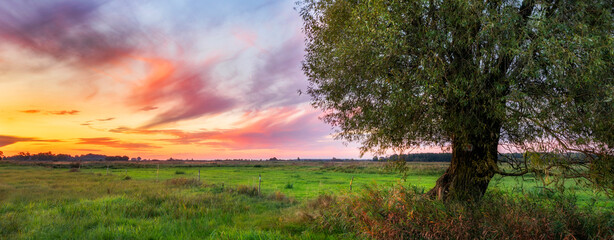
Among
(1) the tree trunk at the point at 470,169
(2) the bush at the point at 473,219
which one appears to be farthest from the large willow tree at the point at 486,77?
(2) the bush at the point at 473,219

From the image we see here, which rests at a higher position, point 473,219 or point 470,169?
point 470,169

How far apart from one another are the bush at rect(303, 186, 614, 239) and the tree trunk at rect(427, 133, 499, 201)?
2.64 feet

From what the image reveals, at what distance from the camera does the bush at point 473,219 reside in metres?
7.73

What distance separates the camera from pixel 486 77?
9.29m

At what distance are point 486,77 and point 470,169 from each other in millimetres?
4006

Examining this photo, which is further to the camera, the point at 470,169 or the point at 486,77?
the point at 470,169

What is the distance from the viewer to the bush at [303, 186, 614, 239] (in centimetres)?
773

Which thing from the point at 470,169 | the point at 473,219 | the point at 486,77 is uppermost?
the point at 486,77

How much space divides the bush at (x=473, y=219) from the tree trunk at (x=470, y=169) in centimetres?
80

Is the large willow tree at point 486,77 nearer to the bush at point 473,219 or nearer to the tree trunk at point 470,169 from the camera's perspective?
the tree trunk at point 470,169

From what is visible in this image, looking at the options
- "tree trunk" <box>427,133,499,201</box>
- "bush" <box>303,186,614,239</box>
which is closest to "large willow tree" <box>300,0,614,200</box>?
"tree trunk" <box>427,133,499,201</box>

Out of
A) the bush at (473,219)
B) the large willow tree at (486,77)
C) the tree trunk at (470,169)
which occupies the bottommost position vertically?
the bush at (473,219)

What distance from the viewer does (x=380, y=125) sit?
1162 centimetres

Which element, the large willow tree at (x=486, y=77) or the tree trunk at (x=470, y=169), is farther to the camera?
the tree trunk at (x=470, y=169)
